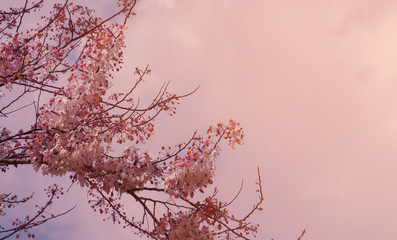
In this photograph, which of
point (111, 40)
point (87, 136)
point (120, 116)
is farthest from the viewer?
point (120, 116)

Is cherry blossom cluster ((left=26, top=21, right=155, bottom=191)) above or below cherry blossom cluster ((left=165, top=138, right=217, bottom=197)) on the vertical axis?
above

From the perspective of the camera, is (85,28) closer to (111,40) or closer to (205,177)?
(111,40)

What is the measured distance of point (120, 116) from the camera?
7.83 meters

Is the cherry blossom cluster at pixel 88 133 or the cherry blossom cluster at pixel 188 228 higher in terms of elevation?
the cherry blossom cluster at pixel 88 133

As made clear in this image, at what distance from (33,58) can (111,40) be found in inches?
77.1

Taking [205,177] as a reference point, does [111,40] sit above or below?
above

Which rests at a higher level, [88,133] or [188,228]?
[88,133]

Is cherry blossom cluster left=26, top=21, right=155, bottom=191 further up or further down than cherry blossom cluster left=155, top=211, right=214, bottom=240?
further up

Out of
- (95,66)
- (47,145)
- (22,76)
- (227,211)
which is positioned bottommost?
(227,211)

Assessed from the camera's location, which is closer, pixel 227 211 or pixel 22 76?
pixel 227 211

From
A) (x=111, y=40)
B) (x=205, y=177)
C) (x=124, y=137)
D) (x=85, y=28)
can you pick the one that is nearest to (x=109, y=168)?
(x=124, y=137)

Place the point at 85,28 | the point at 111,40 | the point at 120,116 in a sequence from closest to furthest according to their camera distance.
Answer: the point at 111,40 → the point at 120,116 → the point at 85,28

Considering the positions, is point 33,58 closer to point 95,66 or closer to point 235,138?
point 95,66

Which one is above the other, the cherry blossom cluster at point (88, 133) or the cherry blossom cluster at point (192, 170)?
the cherry blossom cluster at point (88, 133)
